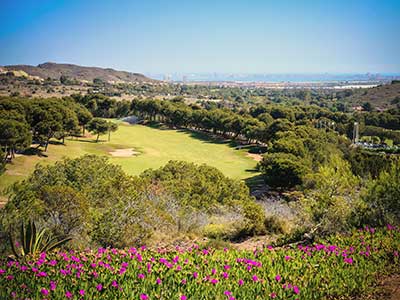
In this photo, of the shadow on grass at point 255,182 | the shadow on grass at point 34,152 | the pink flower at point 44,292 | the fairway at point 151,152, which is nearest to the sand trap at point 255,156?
the fairway at point 151,152

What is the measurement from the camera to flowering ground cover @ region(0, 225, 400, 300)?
599 centimetres

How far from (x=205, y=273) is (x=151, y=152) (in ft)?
179

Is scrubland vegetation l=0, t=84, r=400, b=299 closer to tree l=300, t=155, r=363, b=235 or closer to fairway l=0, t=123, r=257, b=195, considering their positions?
tree l=300, t=155, r=363, b=235

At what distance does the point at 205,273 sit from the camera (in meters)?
7.02

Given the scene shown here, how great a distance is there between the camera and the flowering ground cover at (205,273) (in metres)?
5.99

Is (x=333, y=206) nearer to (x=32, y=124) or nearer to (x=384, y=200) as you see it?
(x=384, y=200)

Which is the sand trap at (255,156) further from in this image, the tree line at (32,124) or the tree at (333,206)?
the tree at (333,206)

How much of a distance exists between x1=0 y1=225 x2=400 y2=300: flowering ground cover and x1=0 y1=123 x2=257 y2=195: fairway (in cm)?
2864

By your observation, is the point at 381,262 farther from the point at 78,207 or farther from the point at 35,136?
the point at 35,136

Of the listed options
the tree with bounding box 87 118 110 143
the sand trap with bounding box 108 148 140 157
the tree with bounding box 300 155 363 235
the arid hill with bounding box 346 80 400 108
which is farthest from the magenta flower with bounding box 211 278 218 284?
the arid hill with bounding box 346 80 400 108

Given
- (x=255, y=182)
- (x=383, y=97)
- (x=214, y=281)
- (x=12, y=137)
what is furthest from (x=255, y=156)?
(x=383, y=97)

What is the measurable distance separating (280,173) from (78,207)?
26163 mm

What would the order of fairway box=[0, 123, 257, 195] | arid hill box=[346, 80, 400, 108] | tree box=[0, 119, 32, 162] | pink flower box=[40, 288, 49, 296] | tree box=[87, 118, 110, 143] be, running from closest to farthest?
pink flower box=[40, 288, 49, 296]
tree box=[0, 119, 32, 162]
fairway box=[0, 123, 257, 195]
tree box=[87, 118, 110, 143]
arid hill box=[346, 80, 400, 108]

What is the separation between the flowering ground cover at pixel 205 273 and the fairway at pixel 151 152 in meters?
28.6
